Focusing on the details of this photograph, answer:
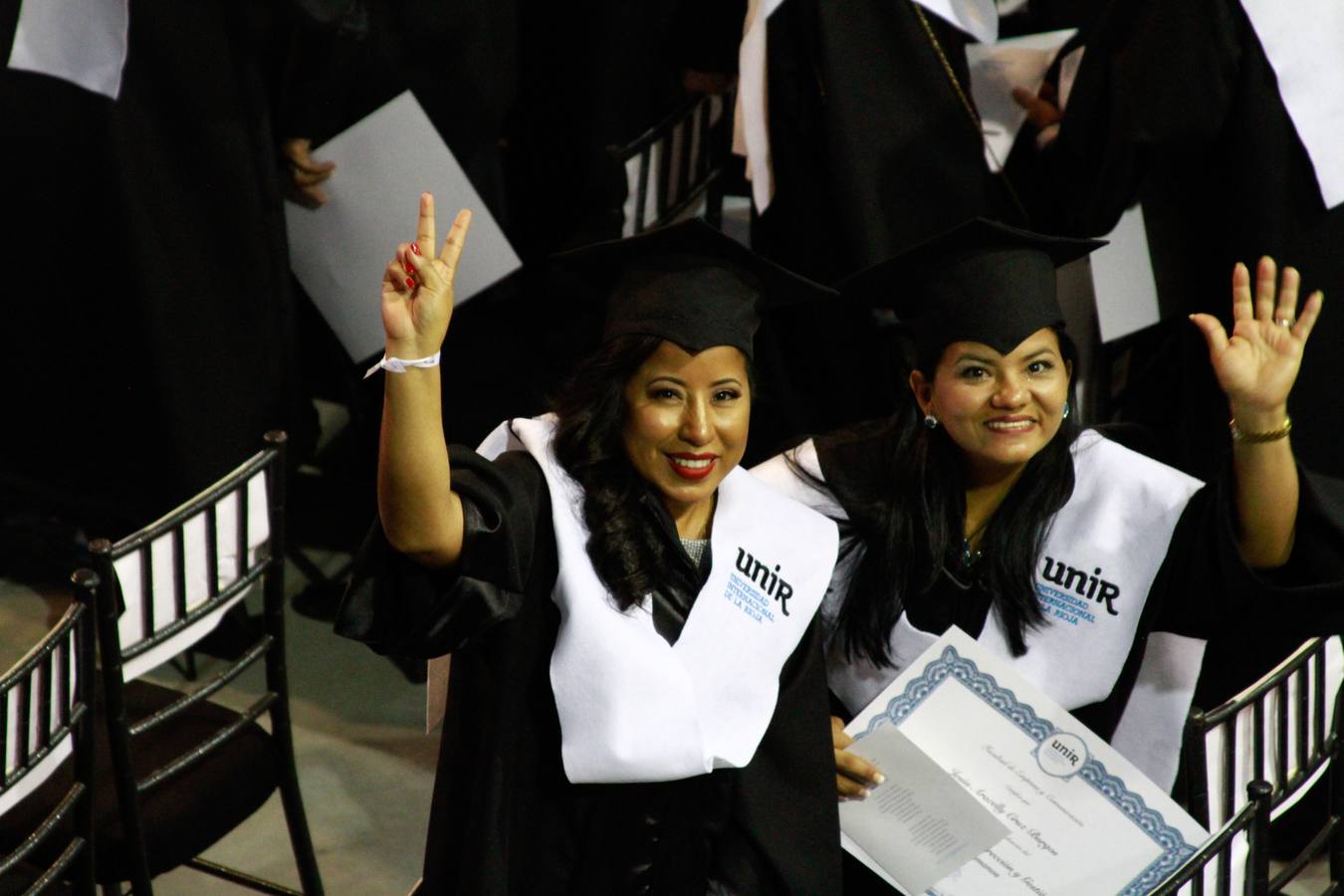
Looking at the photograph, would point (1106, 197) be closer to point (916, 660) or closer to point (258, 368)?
point (916, 660)

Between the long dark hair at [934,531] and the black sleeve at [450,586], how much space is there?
2.23ft

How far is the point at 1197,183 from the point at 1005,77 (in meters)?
0.62

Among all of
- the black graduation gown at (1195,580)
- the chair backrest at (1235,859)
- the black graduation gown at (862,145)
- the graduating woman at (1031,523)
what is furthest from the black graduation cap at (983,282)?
the black graduation gown at (862,145)

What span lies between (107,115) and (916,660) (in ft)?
7.28

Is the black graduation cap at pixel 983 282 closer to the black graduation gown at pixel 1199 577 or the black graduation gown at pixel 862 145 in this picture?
the black graduation gown at pixel 1199 577

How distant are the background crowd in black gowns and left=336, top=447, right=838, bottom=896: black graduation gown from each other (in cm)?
137

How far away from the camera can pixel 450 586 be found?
7.35ft

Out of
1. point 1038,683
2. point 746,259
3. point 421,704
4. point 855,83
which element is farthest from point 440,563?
point 421,704

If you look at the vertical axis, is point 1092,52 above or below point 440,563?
above

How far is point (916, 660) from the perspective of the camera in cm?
260

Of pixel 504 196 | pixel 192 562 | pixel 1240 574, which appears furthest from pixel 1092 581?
pixel 504 196

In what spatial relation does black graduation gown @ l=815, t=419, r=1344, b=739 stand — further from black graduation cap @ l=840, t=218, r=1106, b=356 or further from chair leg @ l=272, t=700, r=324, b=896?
chair leg @ l=272, t=700, r=324, b=896

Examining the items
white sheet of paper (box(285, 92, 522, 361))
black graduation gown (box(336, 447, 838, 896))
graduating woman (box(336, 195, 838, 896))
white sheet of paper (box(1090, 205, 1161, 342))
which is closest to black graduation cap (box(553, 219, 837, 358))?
graduating woman (box(336, 195, 838, 896))

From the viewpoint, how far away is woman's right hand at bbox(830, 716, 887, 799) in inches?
103
